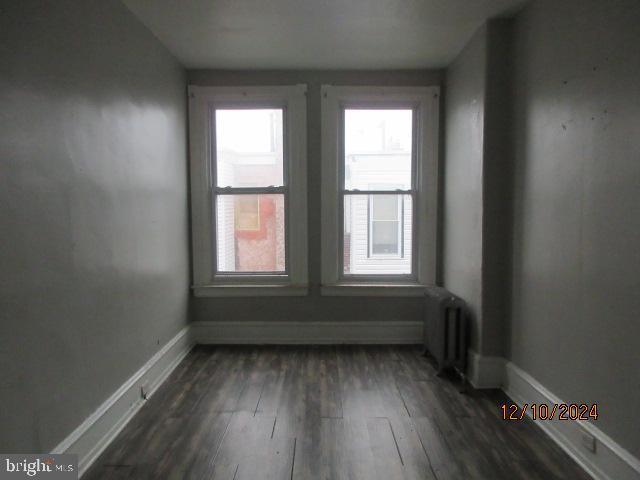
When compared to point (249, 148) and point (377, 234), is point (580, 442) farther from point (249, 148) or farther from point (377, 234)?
point (249, 148)

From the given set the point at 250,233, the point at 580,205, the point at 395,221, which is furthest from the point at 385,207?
the point at 580,205

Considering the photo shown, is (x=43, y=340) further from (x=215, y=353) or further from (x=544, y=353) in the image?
(x=544, y=353)

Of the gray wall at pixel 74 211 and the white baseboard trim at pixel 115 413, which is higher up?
the gray wall at pixel 74 211

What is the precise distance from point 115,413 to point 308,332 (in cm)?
182

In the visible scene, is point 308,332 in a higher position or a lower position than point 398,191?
lower

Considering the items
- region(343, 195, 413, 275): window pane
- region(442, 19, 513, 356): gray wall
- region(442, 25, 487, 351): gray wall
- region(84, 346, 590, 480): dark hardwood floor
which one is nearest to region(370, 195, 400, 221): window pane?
region(343, 195, 413, 275): window pane

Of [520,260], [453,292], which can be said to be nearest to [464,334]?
[453,292]

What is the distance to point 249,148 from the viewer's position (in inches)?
144

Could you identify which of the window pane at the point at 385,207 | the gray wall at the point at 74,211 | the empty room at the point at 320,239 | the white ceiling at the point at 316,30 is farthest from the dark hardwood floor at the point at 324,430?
the white ceiling at the point at 316,30

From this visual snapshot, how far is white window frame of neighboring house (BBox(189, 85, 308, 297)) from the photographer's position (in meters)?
3.53

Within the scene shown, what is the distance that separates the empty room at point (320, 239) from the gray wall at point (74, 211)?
1 cm

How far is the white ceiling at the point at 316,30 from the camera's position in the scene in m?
2.43

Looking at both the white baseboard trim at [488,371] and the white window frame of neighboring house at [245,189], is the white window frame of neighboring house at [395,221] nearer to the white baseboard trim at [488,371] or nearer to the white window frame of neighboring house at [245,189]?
the white window frame of neighboring house at [245,189]

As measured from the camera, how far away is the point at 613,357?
169 centimetres
